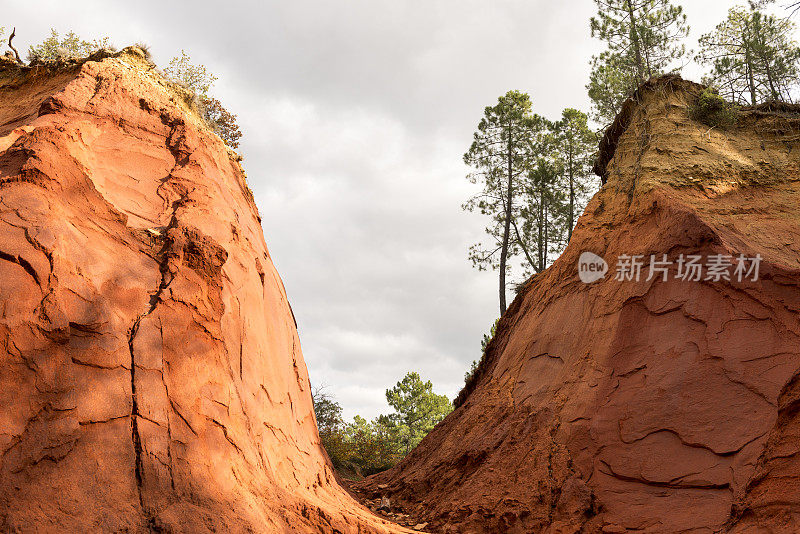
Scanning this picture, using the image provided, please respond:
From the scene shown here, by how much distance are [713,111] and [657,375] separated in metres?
8.33

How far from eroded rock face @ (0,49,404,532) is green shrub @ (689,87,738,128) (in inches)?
461

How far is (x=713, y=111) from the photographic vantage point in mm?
14047

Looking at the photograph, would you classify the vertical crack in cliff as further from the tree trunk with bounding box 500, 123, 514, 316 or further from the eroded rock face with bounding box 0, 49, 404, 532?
the tree trunk with bounding box 500, 123, 514, 316

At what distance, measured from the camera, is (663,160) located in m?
12.7

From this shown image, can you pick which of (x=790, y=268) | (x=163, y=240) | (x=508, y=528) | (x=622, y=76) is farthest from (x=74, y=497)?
(x=622, y=76)

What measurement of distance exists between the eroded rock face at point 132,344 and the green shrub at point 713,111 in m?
11.7

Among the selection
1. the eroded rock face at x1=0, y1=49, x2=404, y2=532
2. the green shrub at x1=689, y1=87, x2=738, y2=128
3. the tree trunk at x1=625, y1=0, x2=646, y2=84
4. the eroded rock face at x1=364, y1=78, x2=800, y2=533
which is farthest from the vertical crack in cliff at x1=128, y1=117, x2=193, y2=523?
the tree trunk at x1=625, y1=0, x2=646, y2=84

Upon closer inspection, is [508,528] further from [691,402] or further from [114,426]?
[114,426]

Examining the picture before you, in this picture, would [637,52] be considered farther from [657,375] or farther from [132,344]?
[132,344]

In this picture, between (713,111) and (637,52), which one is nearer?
(713,111)

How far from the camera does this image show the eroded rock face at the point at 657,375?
315 inches

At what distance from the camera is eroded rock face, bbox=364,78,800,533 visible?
7992 mm

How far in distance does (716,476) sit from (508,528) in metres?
3.34

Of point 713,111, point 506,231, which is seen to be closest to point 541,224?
point 506,231
